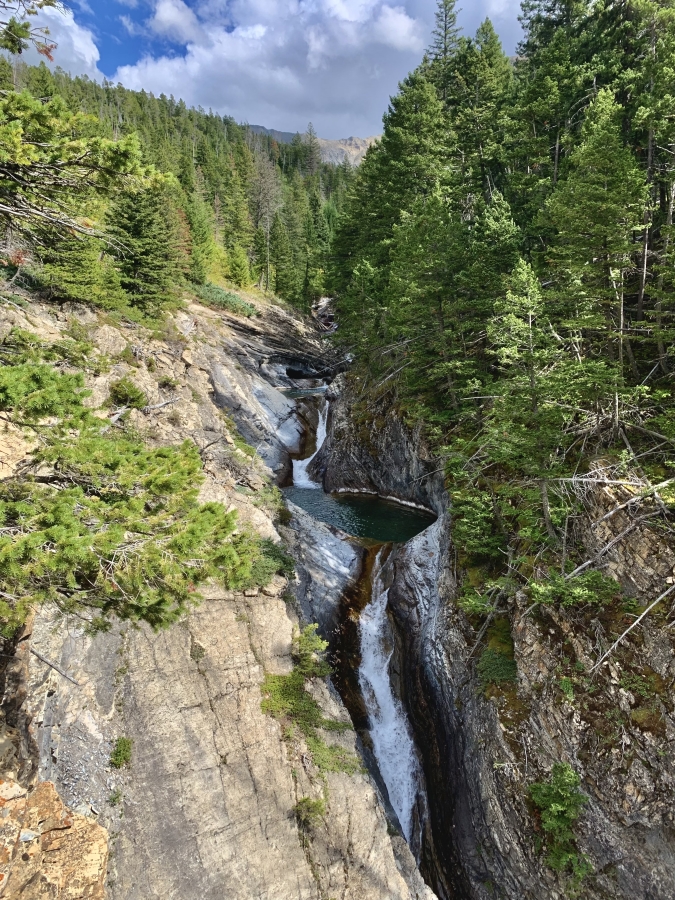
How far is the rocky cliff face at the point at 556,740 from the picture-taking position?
7.81m

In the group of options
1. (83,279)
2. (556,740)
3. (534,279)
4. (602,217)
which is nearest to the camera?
(556,740)

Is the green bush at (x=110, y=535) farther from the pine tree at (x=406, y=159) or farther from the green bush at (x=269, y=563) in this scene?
the pine tree at (x=406, y=159)

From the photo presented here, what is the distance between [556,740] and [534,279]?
10.5 meters

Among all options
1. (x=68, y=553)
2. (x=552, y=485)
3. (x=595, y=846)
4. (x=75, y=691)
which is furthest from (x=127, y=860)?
(x=552, y=485)

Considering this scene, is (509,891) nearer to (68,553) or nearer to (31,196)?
(68,553)

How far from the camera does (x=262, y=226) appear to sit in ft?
197

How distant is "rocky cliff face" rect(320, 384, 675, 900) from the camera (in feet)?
25.6

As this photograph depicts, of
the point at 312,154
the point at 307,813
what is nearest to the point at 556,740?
the point at 307,813

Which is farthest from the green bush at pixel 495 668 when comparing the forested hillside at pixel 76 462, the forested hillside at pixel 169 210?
the forested hillside at pixel 169 210

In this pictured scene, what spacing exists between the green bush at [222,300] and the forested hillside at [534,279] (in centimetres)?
1264

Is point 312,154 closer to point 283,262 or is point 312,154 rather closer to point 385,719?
point 283,262

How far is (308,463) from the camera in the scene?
31.0 m

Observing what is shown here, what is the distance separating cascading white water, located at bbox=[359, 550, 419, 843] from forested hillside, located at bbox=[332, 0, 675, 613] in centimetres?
480

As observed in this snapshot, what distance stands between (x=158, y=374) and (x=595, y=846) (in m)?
24.9
